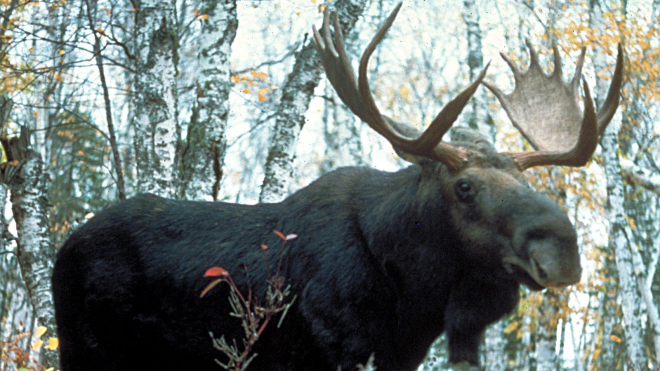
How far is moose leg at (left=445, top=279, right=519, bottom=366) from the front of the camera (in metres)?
3.73

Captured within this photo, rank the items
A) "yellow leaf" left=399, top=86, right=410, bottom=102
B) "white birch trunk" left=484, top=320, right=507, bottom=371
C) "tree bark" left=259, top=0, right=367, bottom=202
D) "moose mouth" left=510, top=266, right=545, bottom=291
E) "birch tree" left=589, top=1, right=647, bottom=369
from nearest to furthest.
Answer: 1. "moose mouth" left=510, top=266, right=545, bottom=291
2. "tree bark" left=259, top=0, right=367, bottom=202
3. "birch tree" left=589, top=1, right=647, bottom=369
4. "white birch trunk" left=484, top=320, right=507, bottom=371
5. "yellow leaf" left=399, top=86, right=410, bottom=102

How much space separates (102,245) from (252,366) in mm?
1060

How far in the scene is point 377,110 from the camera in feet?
13.1

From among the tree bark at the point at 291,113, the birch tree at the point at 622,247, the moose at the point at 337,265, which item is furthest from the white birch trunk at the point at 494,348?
the moose at the point at 337,265

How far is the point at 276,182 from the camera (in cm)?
683

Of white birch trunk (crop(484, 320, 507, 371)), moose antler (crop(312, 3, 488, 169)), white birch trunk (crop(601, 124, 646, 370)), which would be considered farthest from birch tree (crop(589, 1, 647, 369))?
moose antler (crop(312, 3, 488, 169))

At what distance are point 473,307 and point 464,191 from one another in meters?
0.62

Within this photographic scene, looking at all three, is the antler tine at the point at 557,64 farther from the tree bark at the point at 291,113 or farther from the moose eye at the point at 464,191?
the tree bark at the point at 291,113

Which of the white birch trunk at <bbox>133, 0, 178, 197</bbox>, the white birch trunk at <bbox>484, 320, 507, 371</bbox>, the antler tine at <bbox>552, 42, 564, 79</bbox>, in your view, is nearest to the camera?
the antler tine at <bbox>552, 42, 564, 79</bbox>

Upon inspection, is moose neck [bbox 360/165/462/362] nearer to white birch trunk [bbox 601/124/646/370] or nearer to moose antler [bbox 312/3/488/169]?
moose antler [bbox 312/3/488/169]

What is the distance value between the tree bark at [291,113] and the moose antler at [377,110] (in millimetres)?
2733

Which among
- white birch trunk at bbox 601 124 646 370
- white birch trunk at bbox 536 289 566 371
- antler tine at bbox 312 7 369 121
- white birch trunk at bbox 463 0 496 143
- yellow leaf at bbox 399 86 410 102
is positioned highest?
yellow leaf at bbox 399 86 410 102

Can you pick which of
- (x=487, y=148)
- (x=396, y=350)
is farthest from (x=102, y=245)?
(x=487, y=148)

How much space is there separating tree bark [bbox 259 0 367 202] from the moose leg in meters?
3.28
